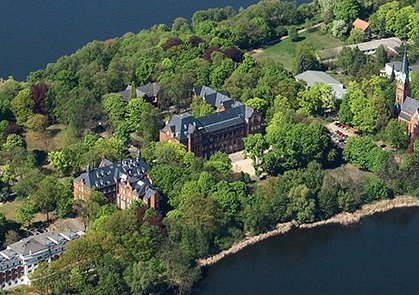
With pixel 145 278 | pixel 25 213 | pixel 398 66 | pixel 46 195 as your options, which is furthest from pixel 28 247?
pixel 398 66

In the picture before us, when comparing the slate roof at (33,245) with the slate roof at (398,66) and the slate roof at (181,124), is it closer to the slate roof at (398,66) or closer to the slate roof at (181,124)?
the slate roof at (181,124)

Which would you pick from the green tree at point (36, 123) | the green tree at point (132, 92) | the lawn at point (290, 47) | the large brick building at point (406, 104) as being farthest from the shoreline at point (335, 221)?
the lawn at point (290, 47)

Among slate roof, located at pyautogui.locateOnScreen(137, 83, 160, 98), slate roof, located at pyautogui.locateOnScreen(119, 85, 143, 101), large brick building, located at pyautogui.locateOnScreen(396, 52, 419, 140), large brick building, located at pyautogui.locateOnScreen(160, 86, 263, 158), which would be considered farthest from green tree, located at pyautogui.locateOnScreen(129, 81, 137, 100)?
large brick building, located at pyautogui.locateOnScreen(396, 52, 419, 140)

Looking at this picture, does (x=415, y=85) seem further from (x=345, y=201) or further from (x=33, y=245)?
(x=33, y=245)

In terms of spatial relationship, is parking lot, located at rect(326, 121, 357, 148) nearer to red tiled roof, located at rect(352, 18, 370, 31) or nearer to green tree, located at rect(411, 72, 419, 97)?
green tree, located at rect(411, 72, 419, 97)

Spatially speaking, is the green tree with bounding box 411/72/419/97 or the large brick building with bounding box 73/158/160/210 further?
the green tree with bounding box 411/72/419/97

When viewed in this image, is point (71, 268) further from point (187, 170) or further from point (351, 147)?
point (351, 147)

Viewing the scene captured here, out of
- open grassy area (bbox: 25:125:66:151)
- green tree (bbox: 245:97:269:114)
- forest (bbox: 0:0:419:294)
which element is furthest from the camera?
green tree (bbox: 245:97:269:114)
